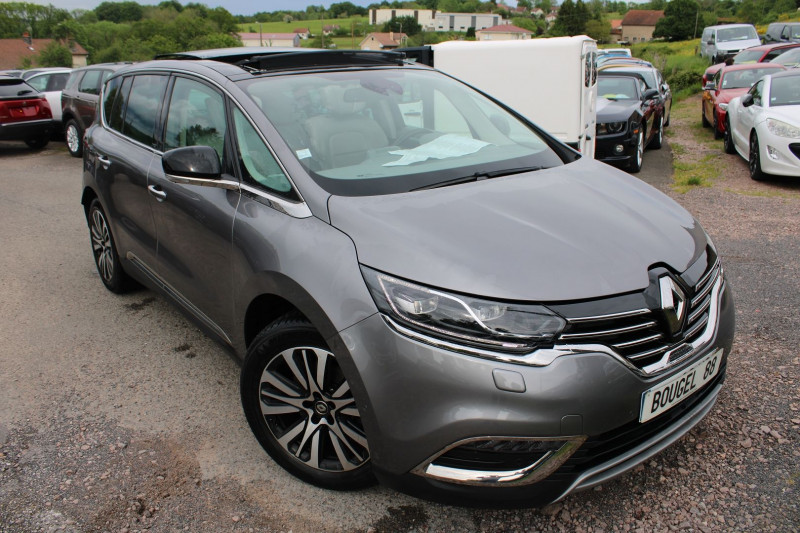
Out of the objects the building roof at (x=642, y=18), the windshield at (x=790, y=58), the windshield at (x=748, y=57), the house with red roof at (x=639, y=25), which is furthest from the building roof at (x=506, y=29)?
the windshield at (x=790, y=58)

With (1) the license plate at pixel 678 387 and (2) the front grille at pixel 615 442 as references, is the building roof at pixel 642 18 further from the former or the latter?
(2) the front grille at pixel 615 442

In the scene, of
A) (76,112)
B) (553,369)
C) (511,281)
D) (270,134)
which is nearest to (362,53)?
(270,134)

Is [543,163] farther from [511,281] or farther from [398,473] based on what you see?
[398,473]

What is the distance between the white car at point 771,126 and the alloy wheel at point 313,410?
24.8ft

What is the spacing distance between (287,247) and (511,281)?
35.7 inches

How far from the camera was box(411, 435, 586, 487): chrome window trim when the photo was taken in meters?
2.00

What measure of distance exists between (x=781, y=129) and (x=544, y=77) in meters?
2.99

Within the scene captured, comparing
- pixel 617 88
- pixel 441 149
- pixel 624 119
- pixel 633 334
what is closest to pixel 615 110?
pixel 624 119

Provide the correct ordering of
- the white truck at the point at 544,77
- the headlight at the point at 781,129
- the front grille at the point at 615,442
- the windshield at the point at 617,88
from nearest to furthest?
1. the front grille at the point at 615,442
2. the headlight at the point at 781,129
3. the white truck at the point at 544,77
4. the windshield at the point at 617,88

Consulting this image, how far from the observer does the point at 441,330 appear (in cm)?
204

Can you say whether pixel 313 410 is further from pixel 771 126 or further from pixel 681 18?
pixel 681 18

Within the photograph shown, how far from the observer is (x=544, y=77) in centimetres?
834

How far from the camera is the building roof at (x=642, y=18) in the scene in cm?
10925

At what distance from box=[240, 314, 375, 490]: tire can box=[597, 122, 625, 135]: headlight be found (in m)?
7.90
